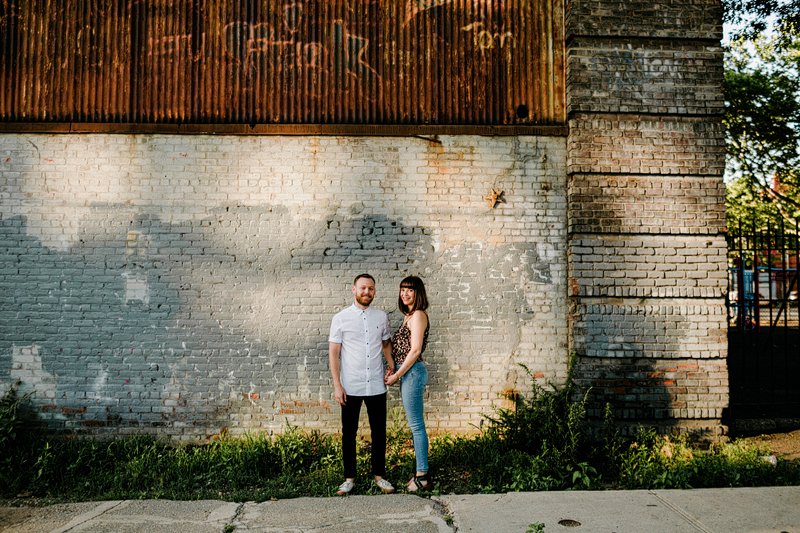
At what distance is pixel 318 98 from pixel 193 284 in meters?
2.47

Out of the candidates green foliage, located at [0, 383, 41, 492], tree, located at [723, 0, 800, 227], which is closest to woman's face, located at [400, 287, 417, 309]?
green foliage, located at [0, 383, 41, 492]

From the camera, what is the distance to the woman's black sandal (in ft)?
14.4

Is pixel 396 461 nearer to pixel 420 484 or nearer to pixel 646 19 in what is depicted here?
pixel 420 484

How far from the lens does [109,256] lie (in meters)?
5.65

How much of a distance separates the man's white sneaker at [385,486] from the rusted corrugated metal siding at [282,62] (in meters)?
3.72

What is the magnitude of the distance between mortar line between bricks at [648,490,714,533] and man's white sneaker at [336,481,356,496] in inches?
97.0

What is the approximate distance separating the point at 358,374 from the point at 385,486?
0.96 meters

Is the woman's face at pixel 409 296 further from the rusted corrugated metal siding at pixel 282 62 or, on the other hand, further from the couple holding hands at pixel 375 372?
the rusted corrugated metal siding at pixel 282 62

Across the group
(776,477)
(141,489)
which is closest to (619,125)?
(776,477)

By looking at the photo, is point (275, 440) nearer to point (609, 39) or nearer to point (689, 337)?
point (689, 337)

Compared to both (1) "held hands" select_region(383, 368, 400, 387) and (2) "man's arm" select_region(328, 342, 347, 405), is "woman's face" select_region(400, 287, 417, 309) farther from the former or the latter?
(2) "man's arm" select_region(328, 342, 347, 405)

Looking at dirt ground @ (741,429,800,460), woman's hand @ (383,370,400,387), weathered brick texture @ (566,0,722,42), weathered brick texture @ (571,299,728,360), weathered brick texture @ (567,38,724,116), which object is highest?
weathered brick texture @ (566,0,722,42)

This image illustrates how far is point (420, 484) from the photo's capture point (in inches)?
174

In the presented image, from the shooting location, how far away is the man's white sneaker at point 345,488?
14.2 feet
